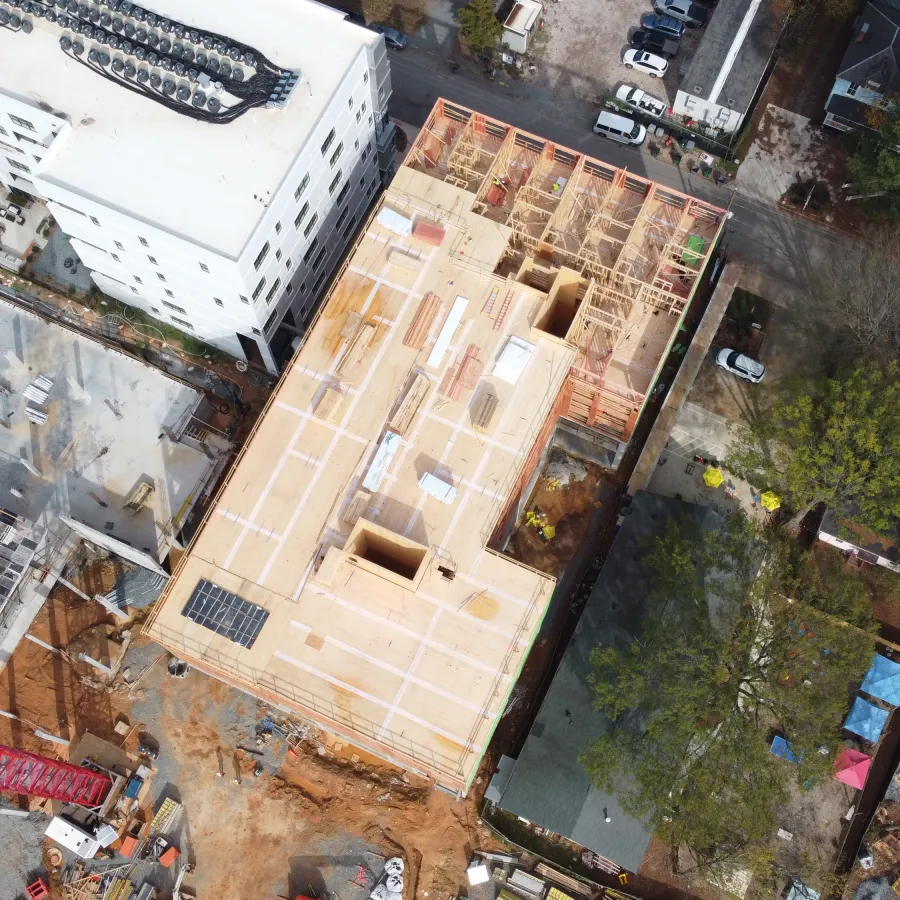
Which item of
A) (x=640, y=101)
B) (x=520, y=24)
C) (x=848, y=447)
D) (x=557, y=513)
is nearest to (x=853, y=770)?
(x=848, y=447)

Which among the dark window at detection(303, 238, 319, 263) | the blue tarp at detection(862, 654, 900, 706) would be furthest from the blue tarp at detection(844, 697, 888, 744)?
the dark window at detection(303, 238, 319, 263)

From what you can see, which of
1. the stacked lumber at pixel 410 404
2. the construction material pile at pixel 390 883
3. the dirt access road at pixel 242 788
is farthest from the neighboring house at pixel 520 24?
the construction material pile at pixel 390 883

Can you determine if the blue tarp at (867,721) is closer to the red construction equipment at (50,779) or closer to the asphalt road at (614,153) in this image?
the asphalt road at (614,153)

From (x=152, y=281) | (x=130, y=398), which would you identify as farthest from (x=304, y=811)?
(x=152, y=281)

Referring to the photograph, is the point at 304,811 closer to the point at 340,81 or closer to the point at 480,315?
the point at 480,315

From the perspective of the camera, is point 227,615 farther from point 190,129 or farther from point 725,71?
point 725,71
